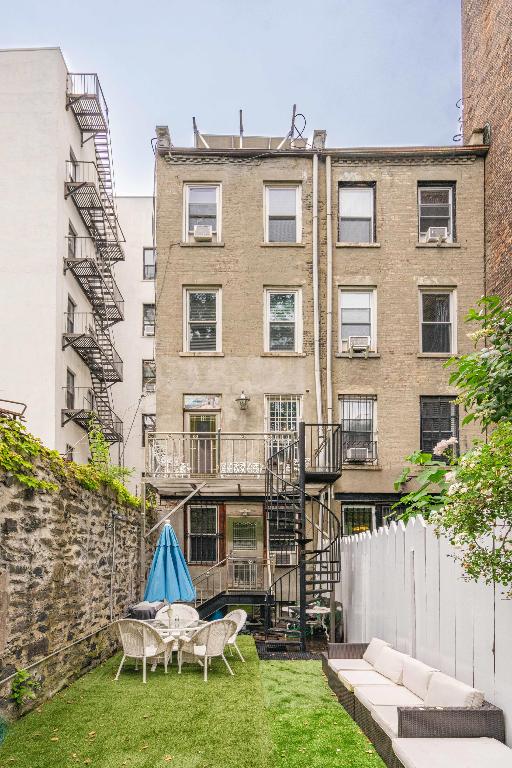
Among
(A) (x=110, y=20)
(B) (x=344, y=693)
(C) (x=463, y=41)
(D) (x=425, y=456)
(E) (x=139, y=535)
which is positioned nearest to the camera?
(B) (x=344, y=693)

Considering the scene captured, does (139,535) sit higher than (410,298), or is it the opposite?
(410,298)

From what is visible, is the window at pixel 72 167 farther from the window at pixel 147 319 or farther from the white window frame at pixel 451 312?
the white window frame at pixel 451 312

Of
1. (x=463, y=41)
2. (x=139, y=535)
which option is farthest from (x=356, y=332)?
(x=463, y=41)

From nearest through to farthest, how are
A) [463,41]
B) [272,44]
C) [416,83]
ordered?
1. [463,41]
2. [272,44]
3. [416,83]

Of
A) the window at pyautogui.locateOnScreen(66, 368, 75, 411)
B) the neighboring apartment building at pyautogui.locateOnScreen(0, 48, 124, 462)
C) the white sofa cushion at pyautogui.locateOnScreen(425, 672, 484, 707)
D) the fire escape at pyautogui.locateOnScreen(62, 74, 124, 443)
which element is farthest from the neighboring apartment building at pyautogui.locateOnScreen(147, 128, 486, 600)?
the white sofa cushion at pyautogui.locateOnScreen(425, 672, 484, 707)

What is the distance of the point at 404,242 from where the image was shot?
67.1ft

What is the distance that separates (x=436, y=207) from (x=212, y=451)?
900cm

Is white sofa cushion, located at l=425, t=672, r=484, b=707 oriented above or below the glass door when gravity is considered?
below

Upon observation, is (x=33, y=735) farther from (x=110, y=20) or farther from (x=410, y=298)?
(x=110, y=20)

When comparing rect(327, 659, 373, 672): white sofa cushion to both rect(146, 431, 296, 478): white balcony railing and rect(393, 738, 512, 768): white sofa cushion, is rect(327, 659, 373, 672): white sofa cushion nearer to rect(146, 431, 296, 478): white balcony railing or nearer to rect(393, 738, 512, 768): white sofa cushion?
rect(393, 738, 512, 768): white sofa cushion

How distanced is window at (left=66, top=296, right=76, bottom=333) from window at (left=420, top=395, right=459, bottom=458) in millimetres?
11888

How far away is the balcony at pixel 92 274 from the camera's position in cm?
2478

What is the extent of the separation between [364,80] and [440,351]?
17.6 m

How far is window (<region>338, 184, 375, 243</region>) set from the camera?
2070 centimetres
